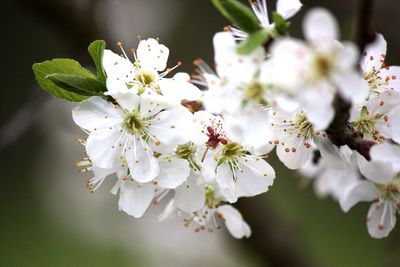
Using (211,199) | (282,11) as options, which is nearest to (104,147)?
(211,199)

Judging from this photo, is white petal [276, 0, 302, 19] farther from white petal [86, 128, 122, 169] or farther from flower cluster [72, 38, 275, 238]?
white petal [86, 128, 122, 169]

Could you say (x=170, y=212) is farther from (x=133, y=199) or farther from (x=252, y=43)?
(x=252, y=43)

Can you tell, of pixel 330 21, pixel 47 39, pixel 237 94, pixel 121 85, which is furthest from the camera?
pixel 47 39

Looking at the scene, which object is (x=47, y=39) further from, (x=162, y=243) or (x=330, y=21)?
(x=330, y=21)

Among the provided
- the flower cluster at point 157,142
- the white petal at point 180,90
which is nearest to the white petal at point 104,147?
the flower cluster at point 157,142

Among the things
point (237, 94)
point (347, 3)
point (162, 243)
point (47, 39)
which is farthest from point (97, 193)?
point (237, 94)
